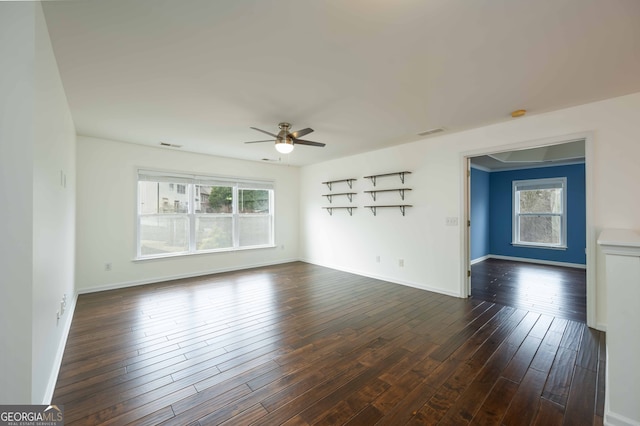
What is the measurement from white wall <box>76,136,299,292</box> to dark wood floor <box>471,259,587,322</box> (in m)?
5.27

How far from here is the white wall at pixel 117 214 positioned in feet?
14.0

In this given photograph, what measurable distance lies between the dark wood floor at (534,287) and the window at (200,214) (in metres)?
4.75

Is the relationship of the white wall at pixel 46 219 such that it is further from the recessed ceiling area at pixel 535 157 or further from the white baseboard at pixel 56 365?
the recessed ceiling area at pixel 535 157

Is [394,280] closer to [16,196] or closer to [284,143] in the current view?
[284,143]

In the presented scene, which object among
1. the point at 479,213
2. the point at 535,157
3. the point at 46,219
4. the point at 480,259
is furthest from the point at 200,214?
Answer: the point at 535,157

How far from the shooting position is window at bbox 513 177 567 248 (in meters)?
6.36

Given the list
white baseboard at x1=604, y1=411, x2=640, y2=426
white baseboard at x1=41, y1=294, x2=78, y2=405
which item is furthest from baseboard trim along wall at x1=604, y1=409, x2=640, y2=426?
white baseboard at x1=41, y1=294, x2=78, y2=405

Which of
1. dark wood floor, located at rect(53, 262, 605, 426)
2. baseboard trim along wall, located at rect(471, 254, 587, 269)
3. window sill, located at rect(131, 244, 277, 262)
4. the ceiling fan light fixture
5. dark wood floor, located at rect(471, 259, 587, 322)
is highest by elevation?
the ceiling fan light fixture

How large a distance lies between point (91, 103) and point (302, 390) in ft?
12.1

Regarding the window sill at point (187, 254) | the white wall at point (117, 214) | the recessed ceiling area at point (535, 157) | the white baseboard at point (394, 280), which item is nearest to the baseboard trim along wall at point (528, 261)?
the recessed ceiling area at point (535, 157)

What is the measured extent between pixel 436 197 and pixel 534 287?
7.91 ft

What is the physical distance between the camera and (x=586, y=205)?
9.93 ft

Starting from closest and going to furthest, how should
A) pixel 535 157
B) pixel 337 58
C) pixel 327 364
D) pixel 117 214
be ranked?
pixel 337 58
pixel 327 364
pixel 117 214
pixel 535 157

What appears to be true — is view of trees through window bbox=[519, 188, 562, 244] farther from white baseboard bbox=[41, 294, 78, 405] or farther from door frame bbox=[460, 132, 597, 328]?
white baseboard bbox=[41, 294, 78, 405]
